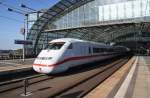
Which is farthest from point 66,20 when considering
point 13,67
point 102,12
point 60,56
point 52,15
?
point 60,56

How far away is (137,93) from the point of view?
11828 millimetres

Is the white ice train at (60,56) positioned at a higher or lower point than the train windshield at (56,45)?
lower

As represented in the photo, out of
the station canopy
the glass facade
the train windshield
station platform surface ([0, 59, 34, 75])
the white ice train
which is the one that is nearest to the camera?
the white ice train

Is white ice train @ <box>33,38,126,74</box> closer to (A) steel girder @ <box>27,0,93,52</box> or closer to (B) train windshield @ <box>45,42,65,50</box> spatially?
(B) train windshield @ <box>45,42,65,50</box>

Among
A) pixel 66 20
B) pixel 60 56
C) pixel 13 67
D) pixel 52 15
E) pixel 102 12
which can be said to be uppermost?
pixel 102 12

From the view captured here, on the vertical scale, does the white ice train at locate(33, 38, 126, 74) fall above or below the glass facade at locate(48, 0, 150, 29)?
below

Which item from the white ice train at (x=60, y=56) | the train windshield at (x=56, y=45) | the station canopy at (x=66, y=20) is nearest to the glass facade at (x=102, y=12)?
the station canopy at (x=66, y=20)

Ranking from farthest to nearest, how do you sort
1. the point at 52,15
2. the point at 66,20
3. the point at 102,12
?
the point at 66,20
the point at 52,15
the point at 102,12

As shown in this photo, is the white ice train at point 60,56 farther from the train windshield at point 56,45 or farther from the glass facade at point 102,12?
the glass facade at point 102,12

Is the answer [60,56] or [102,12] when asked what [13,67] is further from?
[102,12]

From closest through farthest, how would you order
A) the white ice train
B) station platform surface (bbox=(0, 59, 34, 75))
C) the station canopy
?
the white ice train → station platform surface (bbox=(0, 59, 34, 75)) → the station canopy

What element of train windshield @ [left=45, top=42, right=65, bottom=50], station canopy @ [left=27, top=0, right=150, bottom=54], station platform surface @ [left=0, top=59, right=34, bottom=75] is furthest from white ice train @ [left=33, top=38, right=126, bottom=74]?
station canopy @ [left=27, top=0, right=150, bottom=54]

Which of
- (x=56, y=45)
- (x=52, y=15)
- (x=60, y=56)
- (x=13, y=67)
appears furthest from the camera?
(x=52, y=15)

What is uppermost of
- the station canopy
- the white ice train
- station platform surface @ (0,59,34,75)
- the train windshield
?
the station canopy
